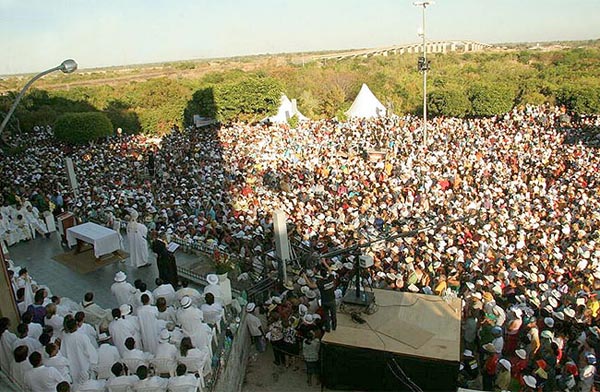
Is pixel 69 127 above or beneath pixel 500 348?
above

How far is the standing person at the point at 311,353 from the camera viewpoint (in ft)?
24.3

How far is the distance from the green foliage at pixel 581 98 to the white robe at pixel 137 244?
2989 cm

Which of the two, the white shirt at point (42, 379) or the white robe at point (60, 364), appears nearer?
the white shirt at point (42, 379)

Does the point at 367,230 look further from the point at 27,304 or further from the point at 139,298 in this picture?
the point at 27,304

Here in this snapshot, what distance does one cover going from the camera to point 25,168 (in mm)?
20188

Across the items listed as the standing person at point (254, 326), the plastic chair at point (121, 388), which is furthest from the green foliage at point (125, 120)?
the plastic chair at point (121, 388)

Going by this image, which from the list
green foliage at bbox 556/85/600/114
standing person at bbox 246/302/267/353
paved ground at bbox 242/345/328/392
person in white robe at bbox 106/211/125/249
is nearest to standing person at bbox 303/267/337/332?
paved ground at bbox 242/345/328/392

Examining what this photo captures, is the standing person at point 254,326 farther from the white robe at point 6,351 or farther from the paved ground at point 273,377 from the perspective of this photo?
the white robe at point 6,351

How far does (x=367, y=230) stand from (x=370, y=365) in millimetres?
5151

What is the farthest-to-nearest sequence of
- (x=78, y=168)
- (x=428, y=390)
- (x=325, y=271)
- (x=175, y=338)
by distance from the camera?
(x=78, y=168) → (x=325, y=271) → (x=428, y=390) → (x=175, y=338)

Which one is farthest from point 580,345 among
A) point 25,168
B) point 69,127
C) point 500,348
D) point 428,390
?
point 69,127

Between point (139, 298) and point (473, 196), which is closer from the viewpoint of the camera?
point (139, 298)

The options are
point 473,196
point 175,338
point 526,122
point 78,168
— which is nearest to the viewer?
point 175,338

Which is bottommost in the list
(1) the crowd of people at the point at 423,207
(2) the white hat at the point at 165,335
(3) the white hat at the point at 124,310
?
(1) the crowd of people at the point at 423,207
